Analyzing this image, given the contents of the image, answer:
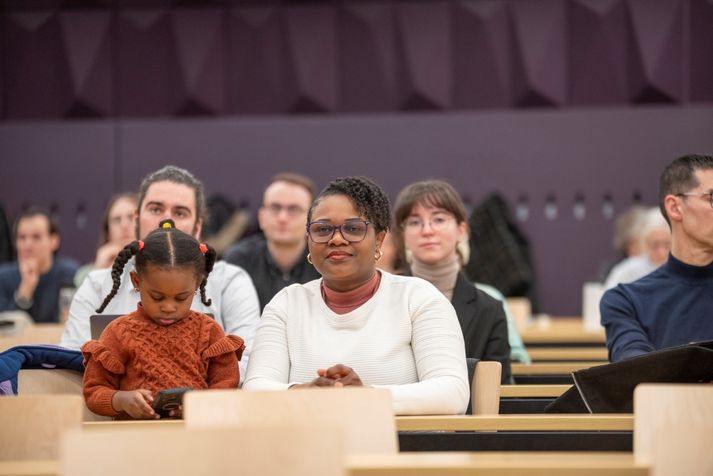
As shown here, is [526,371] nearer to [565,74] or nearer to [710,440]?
[710,440]

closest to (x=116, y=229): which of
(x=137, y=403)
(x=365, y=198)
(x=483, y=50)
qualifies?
(x=365, y=198)

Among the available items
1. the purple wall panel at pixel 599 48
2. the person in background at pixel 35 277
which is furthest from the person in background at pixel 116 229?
the purple wall panel at pixel 599 48

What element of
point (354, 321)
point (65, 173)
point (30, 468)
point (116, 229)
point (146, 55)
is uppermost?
point (146, 55)

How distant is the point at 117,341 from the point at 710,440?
1.52 metres

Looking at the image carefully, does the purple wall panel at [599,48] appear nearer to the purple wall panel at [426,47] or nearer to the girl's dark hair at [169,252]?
the purple wall panel at [426,47]

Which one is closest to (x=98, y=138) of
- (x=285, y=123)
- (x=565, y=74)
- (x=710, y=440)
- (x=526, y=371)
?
(x=285, y=123)

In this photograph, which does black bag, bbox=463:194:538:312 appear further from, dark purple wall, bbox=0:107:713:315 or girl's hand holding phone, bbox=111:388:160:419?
girl's hand holding phone, bbox=111:388:160:419

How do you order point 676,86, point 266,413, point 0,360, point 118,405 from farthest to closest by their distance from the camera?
1. point 676,86
2. point 0,360
3. point 118,405
4. point 266,413

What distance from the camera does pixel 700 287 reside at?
11.6 ft

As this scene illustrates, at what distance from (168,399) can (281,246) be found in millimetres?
2364

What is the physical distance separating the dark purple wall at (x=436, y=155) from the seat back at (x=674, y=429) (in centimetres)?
555

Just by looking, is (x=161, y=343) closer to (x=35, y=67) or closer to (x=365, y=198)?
(x=365, y=198)

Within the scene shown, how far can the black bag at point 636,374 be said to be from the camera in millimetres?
2805

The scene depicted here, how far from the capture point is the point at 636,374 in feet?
9.31
